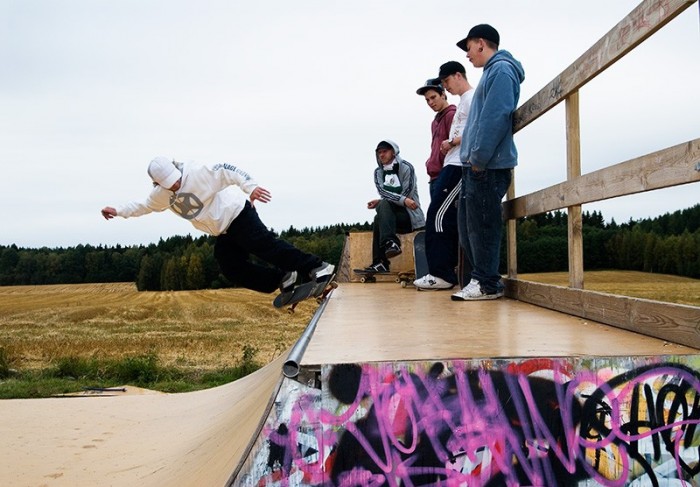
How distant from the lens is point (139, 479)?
4141 mm

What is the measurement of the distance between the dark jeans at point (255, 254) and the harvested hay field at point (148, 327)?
38.8 feet

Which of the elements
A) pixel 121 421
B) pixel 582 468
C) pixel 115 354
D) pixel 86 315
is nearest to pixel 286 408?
pixel 582 468

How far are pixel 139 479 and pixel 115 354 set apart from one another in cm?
1725

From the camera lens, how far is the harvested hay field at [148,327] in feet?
65.8

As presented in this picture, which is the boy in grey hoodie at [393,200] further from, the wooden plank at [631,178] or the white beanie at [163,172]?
the wooden plank at [631,178]

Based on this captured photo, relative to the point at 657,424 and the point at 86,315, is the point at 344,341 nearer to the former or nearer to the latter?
the point at 657,424

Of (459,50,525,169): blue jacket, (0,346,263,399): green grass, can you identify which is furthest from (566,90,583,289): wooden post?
(0,346,263,399): green grass

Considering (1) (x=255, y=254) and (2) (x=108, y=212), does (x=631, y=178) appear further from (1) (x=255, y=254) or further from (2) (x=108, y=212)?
(2) (x=108, y=212)

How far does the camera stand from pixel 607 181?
128 inches

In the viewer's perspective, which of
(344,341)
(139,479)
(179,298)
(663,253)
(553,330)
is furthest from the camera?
(179,298)

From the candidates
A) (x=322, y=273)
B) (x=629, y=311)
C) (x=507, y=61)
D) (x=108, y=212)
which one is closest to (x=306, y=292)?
(x=322, y=273)

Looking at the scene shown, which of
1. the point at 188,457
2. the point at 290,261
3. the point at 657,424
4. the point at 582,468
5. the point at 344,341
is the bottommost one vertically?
the point at 188,457

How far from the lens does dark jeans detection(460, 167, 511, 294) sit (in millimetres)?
4582

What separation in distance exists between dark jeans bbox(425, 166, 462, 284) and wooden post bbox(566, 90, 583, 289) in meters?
1.53
